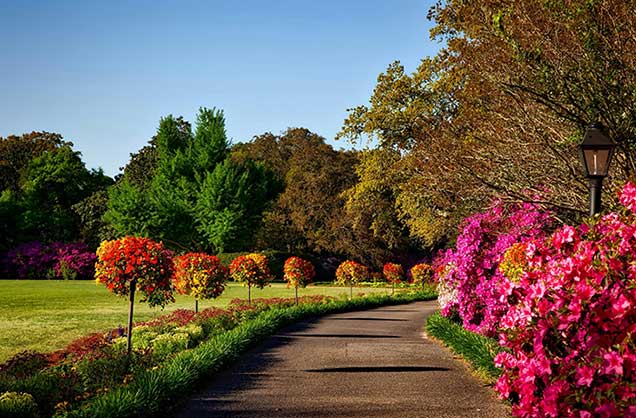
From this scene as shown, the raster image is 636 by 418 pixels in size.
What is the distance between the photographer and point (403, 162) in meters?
26.7

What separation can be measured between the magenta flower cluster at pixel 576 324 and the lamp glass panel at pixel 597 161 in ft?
10.1

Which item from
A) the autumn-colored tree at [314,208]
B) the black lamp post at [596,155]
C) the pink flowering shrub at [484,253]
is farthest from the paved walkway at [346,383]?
the autumn-colored tree at [314,208]

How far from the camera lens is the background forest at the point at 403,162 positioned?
10.7 meters

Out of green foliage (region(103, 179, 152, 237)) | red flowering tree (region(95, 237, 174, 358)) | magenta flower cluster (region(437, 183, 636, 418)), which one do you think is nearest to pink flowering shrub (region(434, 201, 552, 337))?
red flowering tree (region(95, 237, 174, 358))

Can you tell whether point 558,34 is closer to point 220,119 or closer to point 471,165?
point 471,165

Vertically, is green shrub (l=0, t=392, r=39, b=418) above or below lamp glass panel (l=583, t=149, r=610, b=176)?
below

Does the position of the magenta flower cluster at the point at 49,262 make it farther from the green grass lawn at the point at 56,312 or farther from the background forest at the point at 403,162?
the green grass lawn at the point at 56,312

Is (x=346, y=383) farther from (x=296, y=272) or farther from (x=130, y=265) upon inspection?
(x=296, y=272)

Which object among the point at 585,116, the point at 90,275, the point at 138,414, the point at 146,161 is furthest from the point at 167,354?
the point at 146,161

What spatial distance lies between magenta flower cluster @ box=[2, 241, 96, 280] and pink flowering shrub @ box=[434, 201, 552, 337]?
36.5m

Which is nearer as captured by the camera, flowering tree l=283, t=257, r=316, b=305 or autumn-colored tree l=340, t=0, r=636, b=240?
autumn-colored tree l=340, t=0, r=636, b=240

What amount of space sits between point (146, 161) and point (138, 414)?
54974 mm

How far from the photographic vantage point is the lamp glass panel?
772cm

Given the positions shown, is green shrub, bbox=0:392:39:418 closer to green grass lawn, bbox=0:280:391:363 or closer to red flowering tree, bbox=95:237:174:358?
red flowering tree, bbox=95:237:174:358
